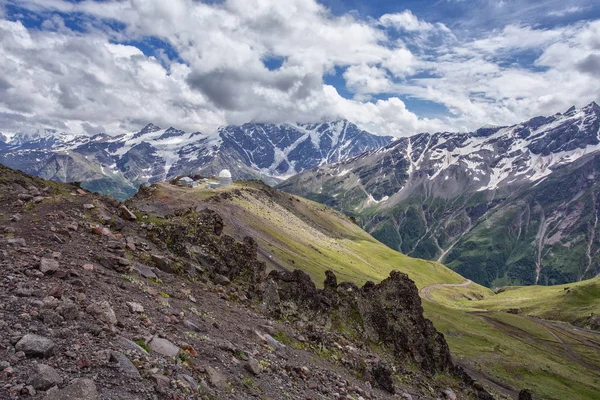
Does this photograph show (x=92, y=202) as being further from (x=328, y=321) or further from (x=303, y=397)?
(x=328, y=321)

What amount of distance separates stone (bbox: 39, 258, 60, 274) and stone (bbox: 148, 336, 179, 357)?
21.3 feet

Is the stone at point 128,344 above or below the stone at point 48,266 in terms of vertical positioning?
below

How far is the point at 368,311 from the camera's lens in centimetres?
4578

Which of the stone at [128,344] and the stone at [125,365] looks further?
the stone at [128,344]

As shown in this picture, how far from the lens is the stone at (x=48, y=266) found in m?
18.4

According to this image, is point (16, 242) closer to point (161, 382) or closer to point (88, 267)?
point (88, 267)

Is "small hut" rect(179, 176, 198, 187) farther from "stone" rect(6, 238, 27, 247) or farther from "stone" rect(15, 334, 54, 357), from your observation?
"stone" rect(15, 334, 54, 357)

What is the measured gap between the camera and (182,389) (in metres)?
14.4

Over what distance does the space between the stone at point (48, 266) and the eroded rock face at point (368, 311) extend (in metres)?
20.1

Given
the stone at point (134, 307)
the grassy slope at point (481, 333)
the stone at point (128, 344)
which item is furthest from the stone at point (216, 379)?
the grassy slope at point (481, 333)

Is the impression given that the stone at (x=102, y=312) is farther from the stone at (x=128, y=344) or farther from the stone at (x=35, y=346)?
the stone at (x=35, y=346)

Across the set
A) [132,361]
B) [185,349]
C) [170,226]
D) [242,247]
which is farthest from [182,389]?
[242,247]

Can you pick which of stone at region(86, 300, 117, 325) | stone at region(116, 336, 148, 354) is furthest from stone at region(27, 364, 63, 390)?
stone at region(86, 300, 117, 325)

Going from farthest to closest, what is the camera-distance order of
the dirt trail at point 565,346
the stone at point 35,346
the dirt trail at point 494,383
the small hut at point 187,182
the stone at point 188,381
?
1. the small hut at point 187,182
2. the dirt trail at point 565,346
3. the dirt trail at point 494,383
4. the stone at point 188,381
5. the stone at point 35,346
